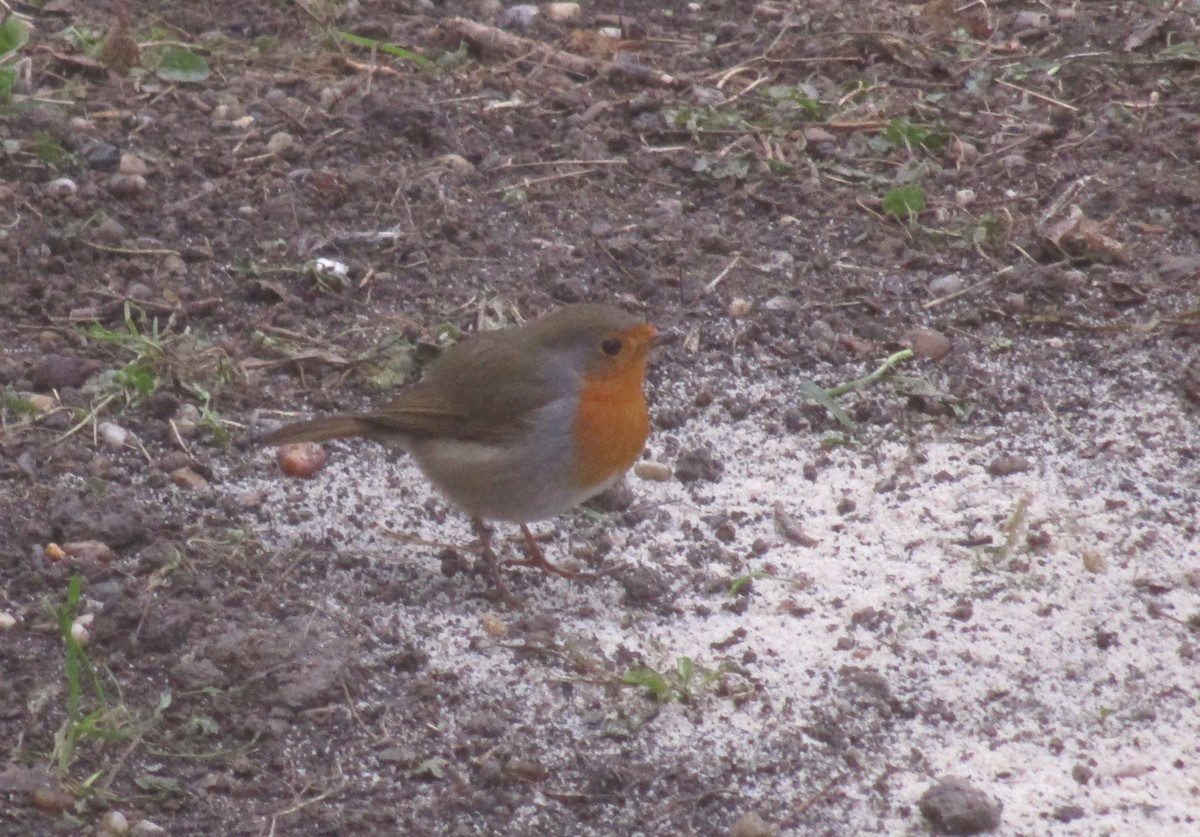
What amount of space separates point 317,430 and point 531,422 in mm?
579

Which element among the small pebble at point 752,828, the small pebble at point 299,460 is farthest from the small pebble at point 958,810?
the small pebble at point 299,460

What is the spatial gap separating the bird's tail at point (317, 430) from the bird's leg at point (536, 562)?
1.79 feet

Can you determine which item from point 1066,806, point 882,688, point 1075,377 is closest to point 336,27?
point 1075,377

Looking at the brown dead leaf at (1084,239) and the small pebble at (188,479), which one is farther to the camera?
the brown dead leaf at (1084,239)

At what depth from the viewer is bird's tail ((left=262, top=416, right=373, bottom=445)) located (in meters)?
4.41

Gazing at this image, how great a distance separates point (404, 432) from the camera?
451cm

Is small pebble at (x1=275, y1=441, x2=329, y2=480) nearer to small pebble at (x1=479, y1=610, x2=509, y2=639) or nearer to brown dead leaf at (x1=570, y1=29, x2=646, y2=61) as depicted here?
small pebble at (x1=479, y1=610, x2=509, y2=639)

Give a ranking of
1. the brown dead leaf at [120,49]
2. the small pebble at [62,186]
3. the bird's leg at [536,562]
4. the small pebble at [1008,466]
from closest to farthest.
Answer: the bird's leg at [536,562] < the small pebble at [1008,466] < the small pebble at [62,186] < the brown dead leaf at [120,49]

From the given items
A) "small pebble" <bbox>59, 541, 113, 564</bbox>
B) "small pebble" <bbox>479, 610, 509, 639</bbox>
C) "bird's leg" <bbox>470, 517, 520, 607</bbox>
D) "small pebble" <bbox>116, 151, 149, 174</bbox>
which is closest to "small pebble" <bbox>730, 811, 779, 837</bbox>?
"small pebble" <bbox>479, 610, 509, 639</bbox>

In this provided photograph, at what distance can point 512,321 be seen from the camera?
5230mm

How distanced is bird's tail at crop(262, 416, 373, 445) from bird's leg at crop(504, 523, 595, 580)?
0.55 meters

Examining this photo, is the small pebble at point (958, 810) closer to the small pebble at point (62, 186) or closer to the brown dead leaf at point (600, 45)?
the small pebble at point (62, 186)

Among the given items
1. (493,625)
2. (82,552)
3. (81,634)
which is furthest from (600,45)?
(81,634)

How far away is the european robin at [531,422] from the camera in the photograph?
434cm
